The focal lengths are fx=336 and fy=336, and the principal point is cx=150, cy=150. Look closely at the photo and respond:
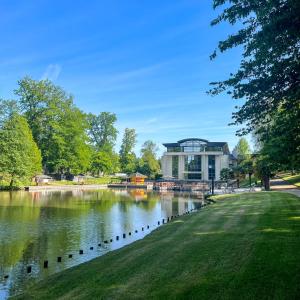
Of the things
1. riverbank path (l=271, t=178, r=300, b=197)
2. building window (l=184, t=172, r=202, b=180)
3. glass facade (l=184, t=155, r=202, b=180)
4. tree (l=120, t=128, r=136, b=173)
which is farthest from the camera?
tree (l=120, t=128, r=136, b=173)

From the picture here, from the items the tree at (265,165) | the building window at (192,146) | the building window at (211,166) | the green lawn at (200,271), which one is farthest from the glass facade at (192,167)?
the green lawn at (200,271)

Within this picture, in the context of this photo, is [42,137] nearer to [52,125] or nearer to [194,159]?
[52,125]

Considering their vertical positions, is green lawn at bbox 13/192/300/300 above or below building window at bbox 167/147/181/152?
below

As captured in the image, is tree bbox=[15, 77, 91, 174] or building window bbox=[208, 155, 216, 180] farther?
building window bbox=[208, 155, 216, 180]

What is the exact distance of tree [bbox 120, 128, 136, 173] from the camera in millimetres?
106375

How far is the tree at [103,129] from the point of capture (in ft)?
326

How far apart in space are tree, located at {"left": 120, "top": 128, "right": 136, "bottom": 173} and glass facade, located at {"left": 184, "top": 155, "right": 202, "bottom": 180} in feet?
63.3

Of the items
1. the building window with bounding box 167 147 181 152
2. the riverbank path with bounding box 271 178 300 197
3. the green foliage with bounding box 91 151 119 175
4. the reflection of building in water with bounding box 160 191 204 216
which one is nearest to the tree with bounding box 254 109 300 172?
Result: the riverbank path with bounding box 271 178 300 197

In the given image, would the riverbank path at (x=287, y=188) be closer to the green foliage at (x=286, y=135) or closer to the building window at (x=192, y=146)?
the green foliage at (x=286, y=135)

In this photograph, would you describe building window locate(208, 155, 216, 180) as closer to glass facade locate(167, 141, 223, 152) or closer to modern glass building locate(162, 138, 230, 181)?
modern glass building locate(162, 138, 230, 181)

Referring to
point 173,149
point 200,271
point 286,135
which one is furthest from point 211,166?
point 200,271

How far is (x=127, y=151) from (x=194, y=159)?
29126 millimetres

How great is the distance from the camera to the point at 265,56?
752 cm

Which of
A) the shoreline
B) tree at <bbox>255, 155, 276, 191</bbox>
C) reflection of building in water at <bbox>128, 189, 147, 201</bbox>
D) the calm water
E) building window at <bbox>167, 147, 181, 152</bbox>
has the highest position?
building window at <bbox>167, 147, 181, 152</bbox>
